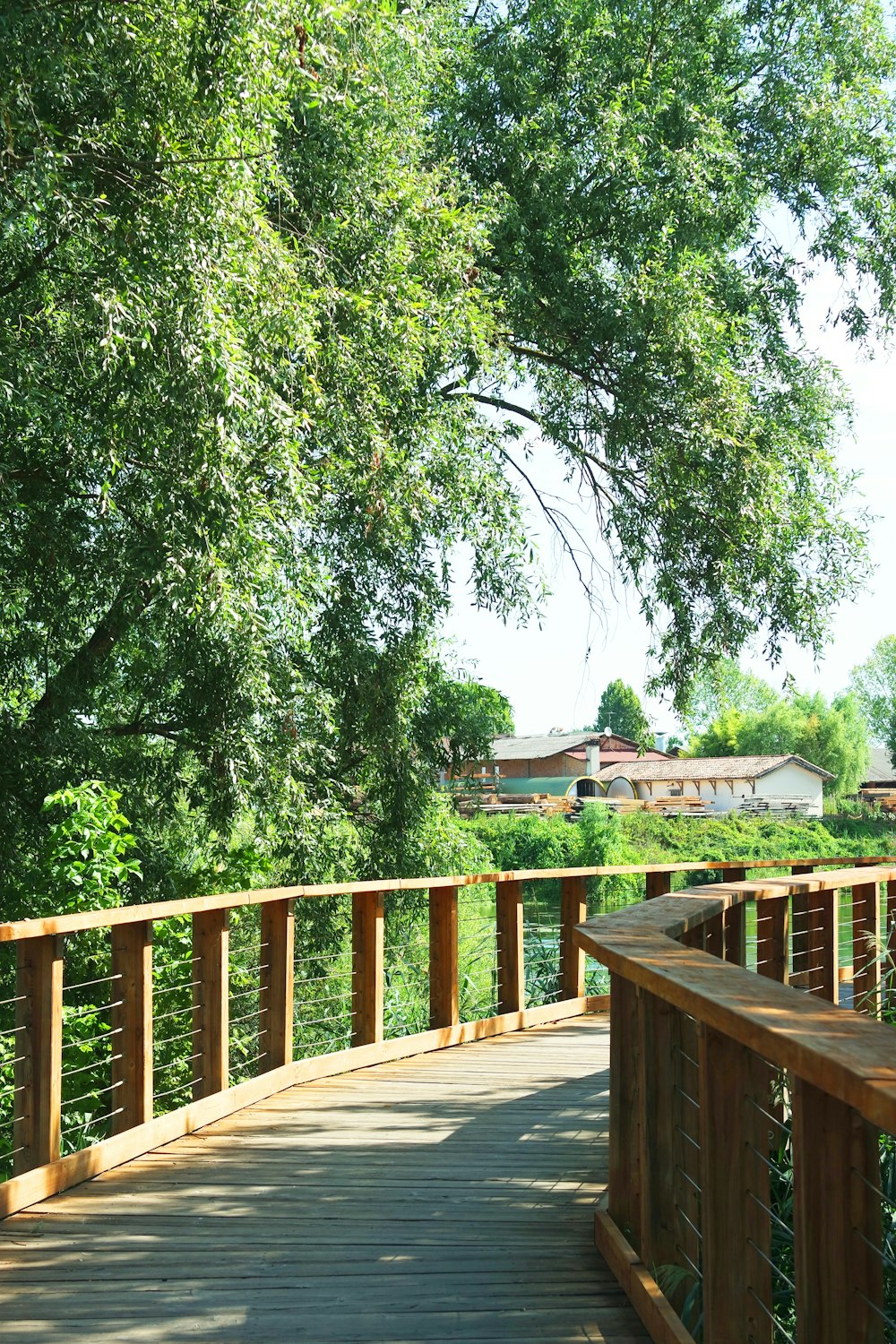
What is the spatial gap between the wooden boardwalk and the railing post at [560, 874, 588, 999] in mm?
2684

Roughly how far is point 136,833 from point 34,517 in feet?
11.6

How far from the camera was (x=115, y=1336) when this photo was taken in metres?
3.08

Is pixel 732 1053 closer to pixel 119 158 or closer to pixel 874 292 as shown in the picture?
pixel 119 158

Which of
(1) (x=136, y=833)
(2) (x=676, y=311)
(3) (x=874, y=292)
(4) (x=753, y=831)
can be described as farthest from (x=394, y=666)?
(4) (x=753, y=831)

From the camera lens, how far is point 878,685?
8131cm

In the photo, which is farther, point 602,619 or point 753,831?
point 753,831

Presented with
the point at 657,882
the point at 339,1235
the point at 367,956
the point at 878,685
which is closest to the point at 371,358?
the point at 367,956

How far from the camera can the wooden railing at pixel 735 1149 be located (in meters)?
2.10

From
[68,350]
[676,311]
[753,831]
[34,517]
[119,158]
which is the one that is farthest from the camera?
[753,831]

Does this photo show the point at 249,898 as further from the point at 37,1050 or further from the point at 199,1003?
the point at 37,1050

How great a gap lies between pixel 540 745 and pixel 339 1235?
6793 cm

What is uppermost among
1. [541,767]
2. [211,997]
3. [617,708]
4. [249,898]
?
[617,708]

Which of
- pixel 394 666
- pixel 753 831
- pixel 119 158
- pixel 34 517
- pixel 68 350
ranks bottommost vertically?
pixel 753 831

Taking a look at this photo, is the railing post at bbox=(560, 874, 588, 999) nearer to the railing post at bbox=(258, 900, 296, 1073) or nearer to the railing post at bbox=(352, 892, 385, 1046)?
the railing post at bbox=(352, 892, 385, 1046)
